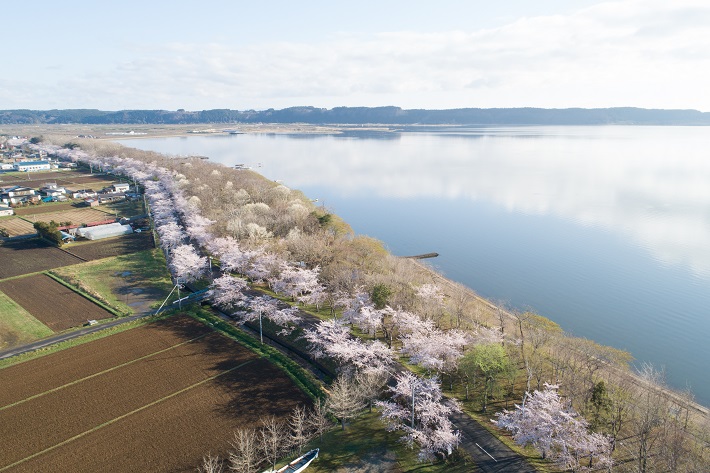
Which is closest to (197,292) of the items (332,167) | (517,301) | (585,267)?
(517,301)

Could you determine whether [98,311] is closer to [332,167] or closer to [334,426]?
[334,426]

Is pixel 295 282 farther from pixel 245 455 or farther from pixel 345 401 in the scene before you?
pixel 245 455

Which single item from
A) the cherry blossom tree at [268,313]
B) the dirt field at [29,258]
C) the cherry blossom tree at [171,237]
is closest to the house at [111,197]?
the dirt field at [29,258]

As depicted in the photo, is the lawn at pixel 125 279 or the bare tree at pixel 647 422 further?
the lawn at pixel 125 279

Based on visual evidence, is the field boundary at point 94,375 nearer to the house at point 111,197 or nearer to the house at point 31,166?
the house at point 111,197

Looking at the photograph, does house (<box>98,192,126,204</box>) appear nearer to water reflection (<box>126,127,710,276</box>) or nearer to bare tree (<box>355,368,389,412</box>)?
water reflection (<box>126,127,710,276</box>)

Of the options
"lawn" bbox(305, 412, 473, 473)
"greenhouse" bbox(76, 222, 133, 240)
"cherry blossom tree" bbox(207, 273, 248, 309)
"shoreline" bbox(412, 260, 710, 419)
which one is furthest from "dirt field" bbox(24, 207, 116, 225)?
"lawn" bbox(305, 412, 473, 473)
